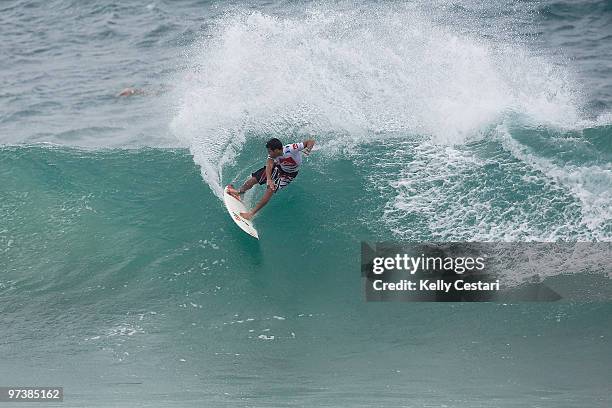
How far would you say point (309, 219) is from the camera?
11.5 meters

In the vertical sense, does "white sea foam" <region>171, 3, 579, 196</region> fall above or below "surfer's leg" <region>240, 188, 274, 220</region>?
above

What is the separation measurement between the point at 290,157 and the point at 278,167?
0.24 m

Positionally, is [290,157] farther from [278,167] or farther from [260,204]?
[260,204]

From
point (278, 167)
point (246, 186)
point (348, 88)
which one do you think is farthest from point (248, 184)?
point (348, 88)

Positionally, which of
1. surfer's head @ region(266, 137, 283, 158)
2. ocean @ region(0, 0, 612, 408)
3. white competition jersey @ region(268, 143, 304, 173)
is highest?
surfer's head @ region(266, 137, 283, 158)

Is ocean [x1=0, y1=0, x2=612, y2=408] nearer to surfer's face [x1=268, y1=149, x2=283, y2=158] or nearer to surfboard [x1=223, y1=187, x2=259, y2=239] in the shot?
surfboard [x1=223, y1=187, x2=259, y2=239]

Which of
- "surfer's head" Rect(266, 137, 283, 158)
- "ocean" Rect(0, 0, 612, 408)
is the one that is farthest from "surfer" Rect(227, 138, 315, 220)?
"ocean" Rect(0, 0, 612, 408)

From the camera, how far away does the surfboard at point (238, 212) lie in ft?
36.0

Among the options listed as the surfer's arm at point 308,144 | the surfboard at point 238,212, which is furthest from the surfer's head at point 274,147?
the surfboard at point 238,212

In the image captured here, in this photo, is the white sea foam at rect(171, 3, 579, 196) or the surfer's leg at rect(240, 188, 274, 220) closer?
the surfer's leg at rect(240, 188, 274, 220)

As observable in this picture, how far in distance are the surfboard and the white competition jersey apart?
98 centimetres

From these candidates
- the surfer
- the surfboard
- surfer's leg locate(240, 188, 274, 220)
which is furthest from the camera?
the surfboard

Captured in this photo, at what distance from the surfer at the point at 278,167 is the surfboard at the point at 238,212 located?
91mm

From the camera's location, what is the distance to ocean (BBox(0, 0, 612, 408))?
356 inches
